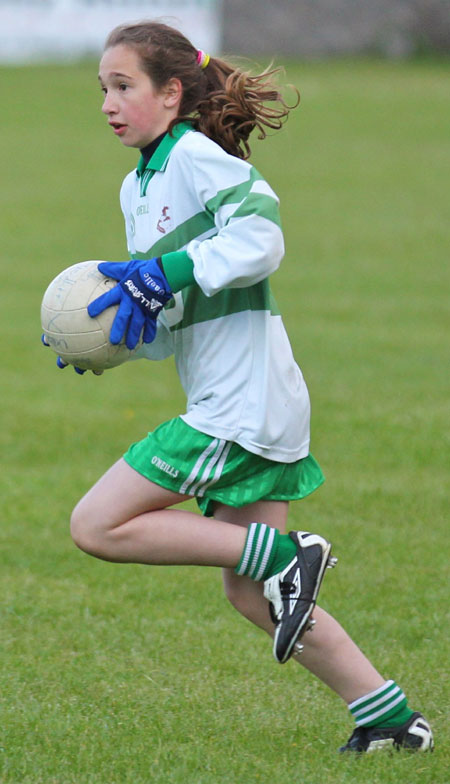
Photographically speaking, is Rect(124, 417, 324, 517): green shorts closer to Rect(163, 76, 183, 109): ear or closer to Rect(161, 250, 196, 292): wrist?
Rect(161, 250, 196, 292): wrist

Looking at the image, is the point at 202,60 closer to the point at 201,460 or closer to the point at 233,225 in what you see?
the point at 233,225

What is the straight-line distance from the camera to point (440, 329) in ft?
35.7

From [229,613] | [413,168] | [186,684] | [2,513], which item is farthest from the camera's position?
[413,168]

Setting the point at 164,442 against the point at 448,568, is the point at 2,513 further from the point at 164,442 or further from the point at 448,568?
the point at 164,442

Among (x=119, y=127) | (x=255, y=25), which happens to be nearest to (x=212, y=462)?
(x=119, y=127)

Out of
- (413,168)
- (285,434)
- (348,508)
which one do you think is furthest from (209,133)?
(413,168)

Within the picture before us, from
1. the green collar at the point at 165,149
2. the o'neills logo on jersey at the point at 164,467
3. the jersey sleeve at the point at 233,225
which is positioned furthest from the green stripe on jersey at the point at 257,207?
the o'neills logo on jersey at the point at 164,467

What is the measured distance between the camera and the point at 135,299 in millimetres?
3660

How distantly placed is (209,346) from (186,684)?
128 cm

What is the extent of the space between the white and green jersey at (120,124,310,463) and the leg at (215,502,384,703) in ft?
0.74

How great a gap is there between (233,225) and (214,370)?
46 centimetres

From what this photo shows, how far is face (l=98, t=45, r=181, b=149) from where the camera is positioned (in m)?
3.84

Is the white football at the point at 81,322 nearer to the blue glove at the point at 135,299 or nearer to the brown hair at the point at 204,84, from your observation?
the blue glove at the point at 135,299

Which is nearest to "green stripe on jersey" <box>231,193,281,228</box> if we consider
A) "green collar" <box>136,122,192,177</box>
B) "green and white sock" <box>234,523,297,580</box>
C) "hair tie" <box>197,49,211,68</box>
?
"green collar" <box>136,122,192,177</box>
